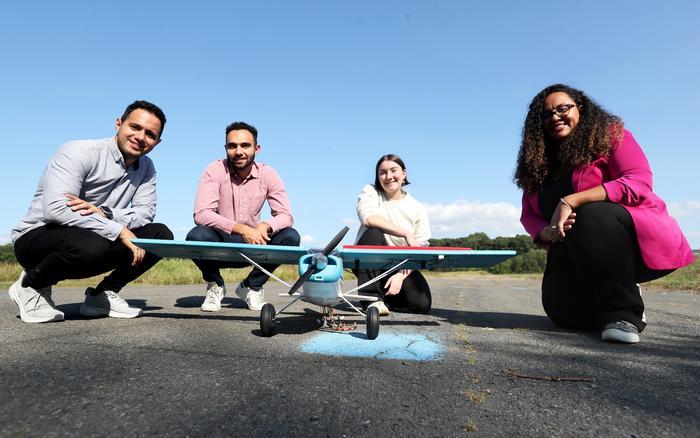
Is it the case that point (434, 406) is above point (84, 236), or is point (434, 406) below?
below

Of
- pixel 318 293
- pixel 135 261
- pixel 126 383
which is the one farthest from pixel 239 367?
pixel 135 261

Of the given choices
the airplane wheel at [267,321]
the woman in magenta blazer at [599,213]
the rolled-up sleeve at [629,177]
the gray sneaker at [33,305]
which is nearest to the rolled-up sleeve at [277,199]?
the airplane wheel at [267,321]

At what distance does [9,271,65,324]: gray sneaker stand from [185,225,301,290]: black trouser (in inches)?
61.4

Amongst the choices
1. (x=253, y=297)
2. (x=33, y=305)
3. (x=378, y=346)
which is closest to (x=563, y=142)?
(x=378, y=346)

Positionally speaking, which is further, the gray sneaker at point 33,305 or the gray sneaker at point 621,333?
the gray sneaker at point 33,305

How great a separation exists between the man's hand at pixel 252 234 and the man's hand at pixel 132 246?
1066 mm

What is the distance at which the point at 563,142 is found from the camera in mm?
3918

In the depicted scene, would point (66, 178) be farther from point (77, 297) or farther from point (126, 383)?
point (77, 297)

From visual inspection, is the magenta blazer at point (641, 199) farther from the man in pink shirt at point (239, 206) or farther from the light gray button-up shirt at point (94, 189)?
the light gray button-up shirt at point (94, 189)

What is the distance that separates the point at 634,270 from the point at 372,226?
9.37 feet

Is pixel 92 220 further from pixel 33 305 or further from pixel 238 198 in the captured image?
pixel 238 198

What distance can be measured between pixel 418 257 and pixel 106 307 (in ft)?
11.6

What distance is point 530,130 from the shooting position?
13.7ft

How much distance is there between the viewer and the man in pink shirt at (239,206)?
5.18 meters
